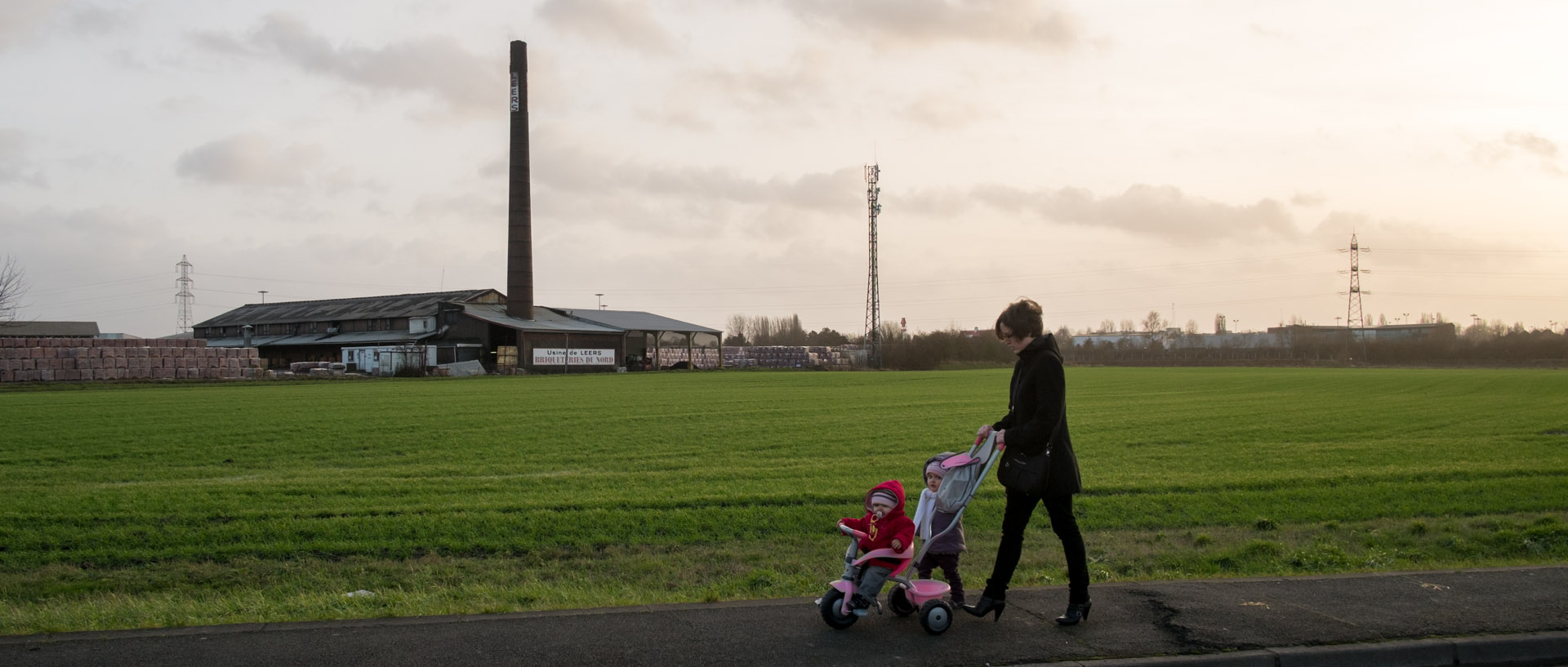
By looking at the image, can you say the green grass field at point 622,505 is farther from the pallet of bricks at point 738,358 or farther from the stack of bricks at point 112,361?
the pallet of bricks at point 738,358

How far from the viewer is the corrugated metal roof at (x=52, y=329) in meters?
90.4

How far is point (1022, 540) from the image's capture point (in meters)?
5.78

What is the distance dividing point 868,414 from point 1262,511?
54.0 ft

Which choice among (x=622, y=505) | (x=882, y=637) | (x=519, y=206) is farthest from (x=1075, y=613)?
(x=519, y=206)

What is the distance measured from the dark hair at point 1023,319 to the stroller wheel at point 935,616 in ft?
5.14

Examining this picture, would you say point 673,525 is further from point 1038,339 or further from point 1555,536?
point 1555,536

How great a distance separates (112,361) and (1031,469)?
54778 mm

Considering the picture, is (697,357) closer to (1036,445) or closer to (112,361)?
(112,361)

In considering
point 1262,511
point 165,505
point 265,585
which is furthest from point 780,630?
point 165,505

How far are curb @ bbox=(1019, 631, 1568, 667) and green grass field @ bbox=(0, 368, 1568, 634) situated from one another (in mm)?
2126

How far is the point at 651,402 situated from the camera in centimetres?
3244

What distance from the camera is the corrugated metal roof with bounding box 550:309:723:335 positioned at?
81312 millimetres

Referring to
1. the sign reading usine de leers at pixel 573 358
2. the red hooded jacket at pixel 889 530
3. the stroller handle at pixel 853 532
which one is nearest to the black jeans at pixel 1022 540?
the red hooded jacket at pixel 889 530

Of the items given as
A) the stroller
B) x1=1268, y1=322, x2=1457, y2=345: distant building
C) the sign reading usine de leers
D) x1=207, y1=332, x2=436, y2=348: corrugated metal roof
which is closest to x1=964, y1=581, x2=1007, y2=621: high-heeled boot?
the stroller
